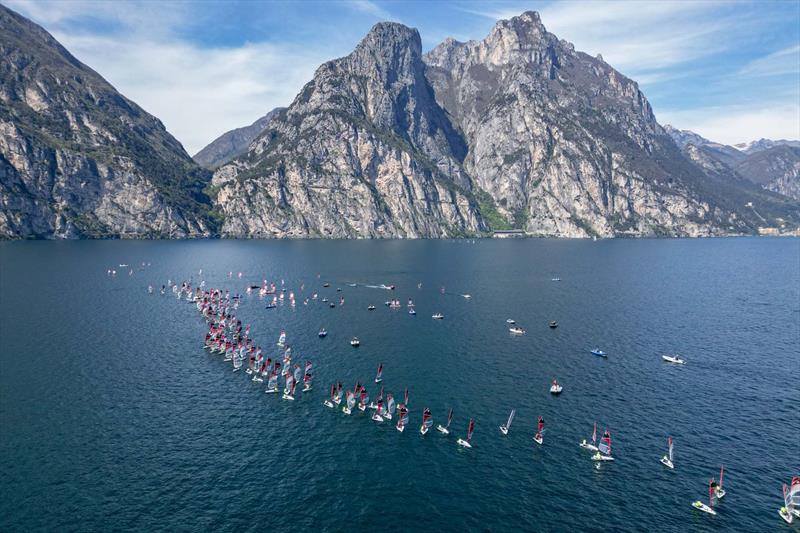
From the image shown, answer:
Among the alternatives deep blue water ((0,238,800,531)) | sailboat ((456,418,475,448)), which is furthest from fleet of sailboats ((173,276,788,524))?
deep blue water ((0,238,800,531))

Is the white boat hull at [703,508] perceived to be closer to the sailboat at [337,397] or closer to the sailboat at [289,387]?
the sailboat at [337,397]

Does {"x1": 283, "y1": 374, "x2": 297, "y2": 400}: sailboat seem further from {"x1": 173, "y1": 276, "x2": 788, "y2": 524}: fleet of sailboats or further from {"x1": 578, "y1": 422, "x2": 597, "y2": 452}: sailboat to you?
{"x1": 578, "y1": 422, "x2": 597, "y2": 452}: sailboat

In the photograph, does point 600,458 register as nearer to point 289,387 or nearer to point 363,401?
point 363,401

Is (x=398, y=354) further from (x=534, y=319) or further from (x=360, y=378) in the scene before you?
(x=534, y=319)

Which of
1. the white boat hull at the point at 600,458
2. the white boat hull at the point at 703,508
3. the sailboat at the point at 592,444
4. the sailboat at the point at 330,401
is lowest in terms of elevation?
the white boat hull at the point at 703,508

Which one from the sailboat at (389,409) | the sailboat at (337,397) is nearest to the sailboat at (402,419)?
the sailboat at (389,409)

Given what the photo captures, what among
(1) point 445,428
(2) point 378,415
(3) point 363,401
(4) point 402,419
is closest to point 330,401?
(3) point 363,401
